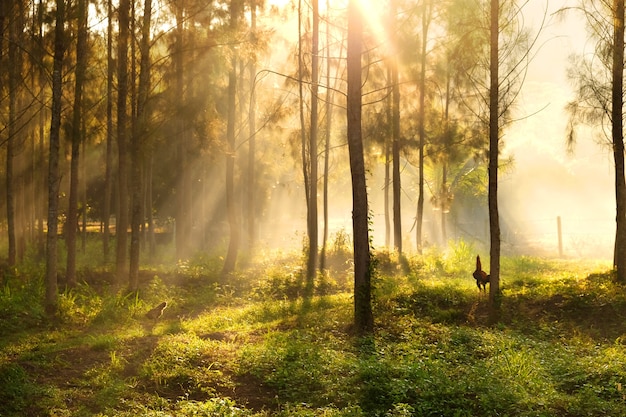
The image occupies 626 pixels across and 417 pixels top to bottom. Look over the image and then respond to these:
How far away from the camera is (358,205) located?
497 inches

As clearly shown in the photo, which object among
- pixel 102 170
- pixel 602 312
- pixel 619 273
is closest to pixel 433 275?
pixel 619 273

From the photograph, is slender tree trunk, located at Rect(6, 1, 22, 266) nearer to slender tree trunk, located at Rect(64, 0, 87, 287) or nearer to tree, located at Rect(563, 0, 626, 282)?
slender tree trunk, located at Rect(64, 0, 87, 287)

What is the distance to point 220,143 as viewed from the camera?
23.0 m

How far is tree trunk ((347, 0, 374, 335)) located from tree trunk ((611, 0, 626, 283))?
24.8 ft

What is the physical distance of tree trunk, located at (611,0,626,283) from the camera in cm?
1638

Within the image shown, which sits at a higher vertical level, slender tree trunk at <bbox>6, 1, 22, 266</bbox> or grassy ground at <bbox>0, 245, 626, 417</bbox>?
slender tree trunk at <bbox>6, 1, 22, 266</bbox>

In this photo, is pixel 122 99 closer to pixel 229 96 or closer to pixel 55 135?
pixel 55 135

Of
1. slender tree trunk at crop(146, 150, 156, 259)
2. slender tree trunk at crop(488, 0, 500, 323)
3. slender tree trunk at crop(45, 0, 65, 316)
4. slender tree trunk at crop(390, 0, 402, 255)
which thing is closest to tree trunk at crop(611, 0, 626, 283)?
slender tree trunk at crop(488, 0, 500, 323)

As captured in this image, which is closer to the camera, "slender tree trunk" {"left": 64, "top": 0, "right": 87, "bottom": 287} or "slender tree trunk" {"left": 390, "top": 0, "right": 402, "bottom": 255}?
"slender tree trunk" {"left": 64, "top": 0, "right": 87, "bottom": 287}

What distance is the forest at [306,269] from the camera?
8781mm

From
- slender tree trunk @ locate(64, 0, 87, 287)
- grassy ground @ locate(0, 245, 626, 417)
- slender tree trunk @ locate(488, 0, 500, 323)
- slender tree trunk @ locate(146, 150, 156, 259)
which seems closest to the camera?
grassy ground @ locate(0, 245, 626, 417)

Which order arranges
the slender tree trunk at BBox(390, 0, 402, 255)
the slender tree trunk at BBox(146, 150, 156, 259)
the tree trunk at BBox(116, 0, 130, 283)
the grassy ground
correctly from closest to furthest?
the grassy ground → the tree trunk at BBox(116, 0, 130, 283) → the slender tree trunk at BBox(390, 0, 402, 255) → the slender tree trunk at BBox(146, 150, 156, 259)

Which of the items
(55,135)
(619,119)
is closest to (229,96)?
(55,135)

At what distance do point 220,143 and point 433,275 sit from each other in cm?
875
